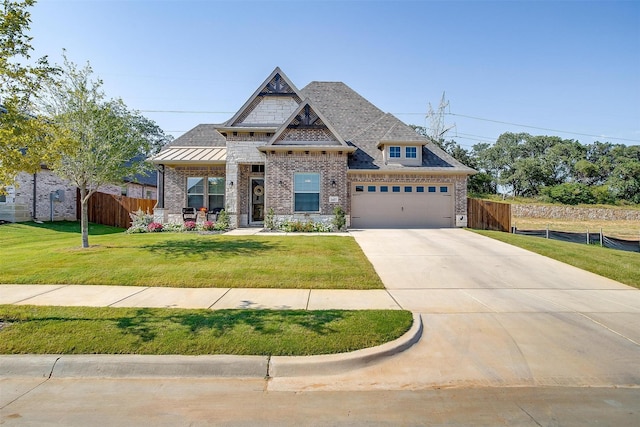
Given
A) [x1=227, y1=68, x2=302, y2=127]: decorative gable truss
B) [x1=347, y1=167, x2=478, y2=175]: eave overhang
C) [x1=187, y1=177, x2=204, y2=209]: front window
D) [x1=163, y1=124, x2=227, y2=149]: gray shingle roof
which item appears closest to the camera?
[x1=227, y1=68, x2=302, y2=127]: decorative gable truss

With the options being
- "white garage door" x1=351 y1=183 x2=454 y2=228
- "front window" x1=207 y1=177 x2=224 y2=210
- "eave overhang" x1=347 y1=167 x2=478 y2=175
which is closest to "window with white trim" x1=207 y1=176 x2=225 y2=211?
"front window" x1=207 y1=177 x2=224 y2=210

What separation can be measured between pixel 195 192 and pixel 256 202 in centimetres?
343

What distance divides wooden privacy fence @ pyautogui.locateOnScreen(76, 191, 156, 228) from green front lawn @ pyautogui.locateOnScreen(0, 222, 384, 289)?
9323 millimetres

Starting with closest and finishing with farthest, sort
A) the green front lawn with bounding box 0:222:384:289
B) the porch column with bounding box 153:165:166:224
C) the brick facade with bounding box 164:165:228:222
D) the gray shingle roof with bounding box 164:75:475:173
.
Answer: the green front lawn with bounding box 0:222:384:289 → the porch column with bounding box 153:165:166:224 → the gray shingle roof with bounding box 164:75:475:173 → the brick facade with bounding box 164:165:228:222

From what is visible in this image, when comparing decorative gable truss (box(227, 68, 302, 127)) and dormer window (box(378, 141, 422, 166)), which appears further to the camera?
dormer window (box(378, 141, 422, 166))

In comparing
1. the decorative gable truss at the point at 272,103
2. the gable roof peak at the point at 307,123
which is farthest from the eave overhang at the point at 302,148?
the decorative gable truss at the point at 272,103

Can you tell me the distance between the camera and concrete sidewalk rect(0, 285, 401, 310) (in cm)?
621

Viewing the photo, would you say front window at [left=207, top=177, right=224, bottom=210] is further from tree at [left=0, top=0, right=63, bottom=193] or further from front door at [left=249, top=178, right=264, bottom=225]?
tree at [left=0, top=0, right=63, bottom=193]

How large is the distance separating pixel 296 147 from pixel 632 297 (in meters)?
13.1

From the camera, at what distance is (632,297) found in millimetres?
7328

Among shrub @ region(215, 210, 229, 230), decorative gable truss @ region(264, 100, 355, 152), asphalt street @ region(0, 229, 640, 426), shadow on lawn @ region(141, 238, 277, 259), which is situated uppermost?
decorative gable truss @ region(264, 100, 355, 152)

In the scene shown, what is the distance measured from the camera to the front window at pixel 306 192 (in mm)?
16891

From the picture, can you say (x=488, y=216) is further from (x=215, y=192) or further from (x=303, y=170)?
(x=215, y=192)

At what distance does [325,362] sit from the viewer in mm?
4141
